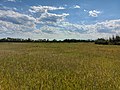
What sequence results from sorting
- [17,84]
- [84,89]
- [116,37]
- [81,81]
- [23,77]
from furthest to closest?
[116,37]
[23,77]
[81,81]
[17,84]
[84,89]

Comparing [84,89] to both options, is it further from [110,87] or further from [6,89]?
[6,89]

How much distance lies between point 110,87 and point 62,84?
1.83m

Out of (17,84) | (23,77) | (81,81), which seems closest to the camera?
(17,84)

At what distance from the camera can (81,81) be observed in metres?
10.3

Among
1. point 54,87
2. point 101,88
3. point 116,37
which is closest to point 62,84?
point 54,87

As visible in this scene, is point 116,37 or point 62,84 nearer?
point 62,84

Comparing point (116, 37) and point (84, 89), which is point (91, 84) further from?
point (116, 37)

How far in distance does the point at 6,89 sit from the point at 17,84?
859 millimetres

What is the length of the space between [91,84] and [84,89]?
0.96 meters

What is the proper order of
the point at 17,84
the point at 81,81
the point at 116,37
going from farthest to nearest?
the point at 116,37 → the point at 81,81 → the point at 17,84

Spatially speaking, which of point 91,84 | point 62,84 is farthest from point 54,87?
point 91,84

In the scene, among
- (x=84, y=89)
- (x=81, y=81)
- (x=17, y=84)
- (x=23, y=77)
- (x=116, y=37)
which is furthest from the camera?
(x=116, y=37)

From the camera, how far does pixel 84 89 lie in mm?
8758

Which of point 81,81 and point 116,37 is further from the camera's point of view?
point 116,37
